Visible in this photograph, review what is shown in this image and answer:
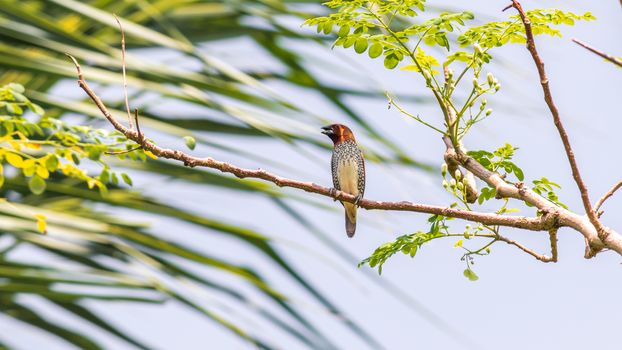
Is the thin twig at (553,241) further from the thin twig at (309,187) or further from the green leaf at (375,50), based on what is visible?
the green leaf at (375,50)

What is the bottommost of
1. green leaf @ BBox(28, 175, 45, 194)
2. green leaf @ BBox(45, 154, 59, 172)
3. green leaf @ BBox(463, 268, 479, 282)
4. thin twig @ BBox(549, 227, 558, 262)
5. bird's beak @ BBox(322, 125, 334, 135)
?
thin twig @ BBox(549, 227, 558, 262)

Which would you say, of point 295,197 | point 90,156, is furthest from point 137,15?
point 90,156

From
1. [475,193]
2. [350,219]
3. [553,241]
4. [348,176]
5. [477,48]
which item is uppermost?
[348,176]

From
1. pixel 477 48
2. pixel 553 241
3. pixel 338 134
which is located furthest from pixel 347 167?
pixel 553 241

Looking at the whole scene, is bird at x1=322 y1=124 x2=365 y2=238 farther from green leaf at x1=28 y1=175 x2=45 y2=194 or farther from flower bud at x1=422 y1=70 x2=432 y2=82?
flower bud at x1=422 y1=70 x2=432 y2=82

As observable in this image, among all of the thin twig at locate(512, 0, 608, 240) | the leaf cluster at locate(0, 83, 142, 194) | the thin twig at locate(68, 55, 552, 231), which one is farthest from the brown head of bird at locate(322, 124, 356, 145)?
the thin twig at locate(512, 0, 608, 240)

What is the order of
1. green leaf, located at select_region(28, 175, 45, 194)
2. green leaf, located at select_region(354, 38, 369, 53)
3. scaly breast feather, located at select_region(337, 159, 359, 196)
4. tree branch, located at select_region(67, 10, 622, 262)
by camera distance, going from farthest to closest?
scaly breast feather, located at select_region(337, 159, 359, 196) → green leaf, located at select_region(28, 175, 45, 194) → green leaf, located at select_region(354, 38, 369, 53) → tree branch, located at select_region(67, 10, 622, 262)

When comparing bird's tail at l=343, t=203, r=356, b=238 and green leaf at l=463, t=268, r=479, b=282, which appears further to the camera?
bird's tail at l=343, t=203, r=356, b=238

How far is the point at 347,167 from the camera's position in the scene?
3902 millimetres

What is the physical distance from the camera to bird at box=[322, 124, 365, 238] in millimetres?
3887

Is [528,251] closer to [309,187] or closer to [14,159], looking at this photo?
[309,187]

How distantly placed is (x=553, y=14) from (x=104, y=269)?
2.19m

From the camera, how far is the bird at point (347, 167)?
12.8ft

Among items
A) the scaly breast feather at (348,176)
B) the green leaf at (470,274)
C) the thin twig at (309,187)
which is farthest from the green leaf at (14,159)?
the scaly breast feather at (348,176)
